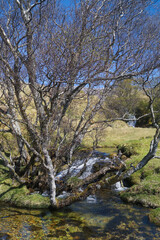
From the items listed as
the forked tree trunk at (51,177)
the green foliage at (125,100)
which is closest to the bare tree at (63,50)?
the forked tree trunk at (51,177)

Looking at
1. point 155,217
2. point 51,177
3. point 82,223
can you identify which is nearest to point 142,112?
point 155,217

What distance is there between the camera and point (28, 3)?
7.29 m

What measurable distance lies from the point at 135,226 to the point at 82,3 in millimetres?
8095

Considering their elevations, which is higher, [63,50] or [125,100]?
[125,100]

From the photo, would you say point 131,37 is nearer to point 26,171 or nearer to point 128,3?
point 128,3

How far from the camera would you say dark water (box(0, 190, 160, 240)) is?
5879mm

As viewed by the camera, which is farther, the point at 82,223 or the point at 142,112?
the point at 142,112

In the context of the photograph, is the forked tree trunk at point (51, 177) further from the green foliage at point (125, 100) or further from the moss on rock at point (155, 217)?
the green foliage at point (125, 100)

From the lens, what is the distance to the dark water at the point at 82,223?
5879 millimetres

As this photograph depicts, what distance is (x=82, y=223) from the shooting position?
266 inches

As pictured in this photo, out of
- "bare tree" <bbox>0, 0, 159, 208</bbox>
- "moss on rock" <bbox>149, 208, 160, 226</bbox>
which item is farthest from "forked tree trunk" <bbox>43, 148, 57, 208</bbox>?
"moss on rock" <bbox>149, 208, 160, 226</bbox>

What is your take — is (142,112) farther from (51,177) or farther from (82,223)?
(82,223)

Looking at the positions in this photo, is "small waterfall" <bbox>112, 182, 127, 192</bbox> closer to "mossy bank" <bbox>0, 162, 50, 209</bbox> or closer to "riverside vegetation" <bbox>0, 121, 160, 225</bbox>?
"riverside vegetation" <bbox>0, 121, 160, 225</bbox>

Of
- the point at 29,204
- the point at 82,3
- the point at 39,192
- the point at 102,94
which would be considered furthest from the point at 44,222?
Answer: the point at 82,3
